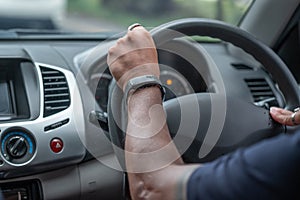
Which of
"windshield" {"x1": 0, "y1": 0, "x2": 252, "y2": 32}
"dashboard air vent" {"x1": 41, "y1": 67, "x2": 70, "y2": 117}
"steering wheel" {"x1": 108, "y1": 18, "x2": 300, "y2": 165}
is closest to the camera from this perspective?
"steering wheel" {"x1": 108, "y1": 18, "x2": 300, "y2": 165}

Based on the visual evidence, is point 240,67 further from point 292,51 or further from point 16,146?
point 16,146

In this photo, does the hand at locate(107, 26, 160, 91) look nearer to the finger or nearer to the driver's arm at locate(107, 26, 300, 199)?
the driver's arm at locate(107, 26, 300, 199)

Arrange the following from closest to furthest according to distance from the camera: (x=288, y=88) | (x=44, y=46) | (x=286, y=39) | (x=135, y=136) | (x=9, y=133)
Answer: (x=135, y=136), (x=9, y=133), (x=288, y=88), (x=44, y=46), (x=286, y=39)

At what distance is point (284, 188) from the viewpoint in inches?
45.3

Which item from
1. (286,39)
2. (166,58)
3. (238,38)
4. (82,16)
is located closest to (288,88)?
(238,38)

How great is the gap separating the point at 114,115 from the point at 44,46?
0.65 m

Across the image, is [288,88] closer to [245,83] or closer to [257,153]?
[245,83]

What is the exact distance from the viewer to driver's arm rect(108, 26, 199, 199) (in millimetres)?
1398

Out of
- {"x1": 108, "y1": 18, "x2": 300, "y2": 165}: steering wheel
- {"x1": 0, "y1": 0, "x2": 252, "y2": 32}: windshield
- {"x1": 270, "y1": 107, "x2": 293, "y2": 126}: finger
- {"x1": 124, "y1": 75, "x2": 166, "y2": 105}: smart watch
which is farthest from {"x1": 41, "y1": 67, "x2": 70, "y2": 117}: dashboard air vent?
{"x1": 0, "y1": 0, "x2": 252, "y2": 32}: windshield

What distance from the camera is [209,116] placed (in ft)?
6.33

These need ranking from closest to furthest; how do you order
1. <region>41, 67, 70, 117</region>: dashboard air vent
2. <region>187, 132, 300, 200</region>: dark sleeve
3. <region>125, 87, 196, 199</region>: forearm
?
<region>187, 132, 300, 200</region>: dark sleeve → <region>125, 87, 196, 199</region>: forearm → <region>41, 67, 70, 117</region>: dashboard air vent

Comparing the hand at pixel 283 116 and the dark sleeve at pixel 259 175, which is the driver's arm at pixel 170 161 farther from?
the hand at pixel 283 116

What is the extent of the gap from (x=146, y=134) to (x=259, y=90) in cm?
105

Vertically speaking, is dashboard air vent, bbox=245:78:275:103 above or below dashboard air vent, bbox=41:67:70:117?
above
